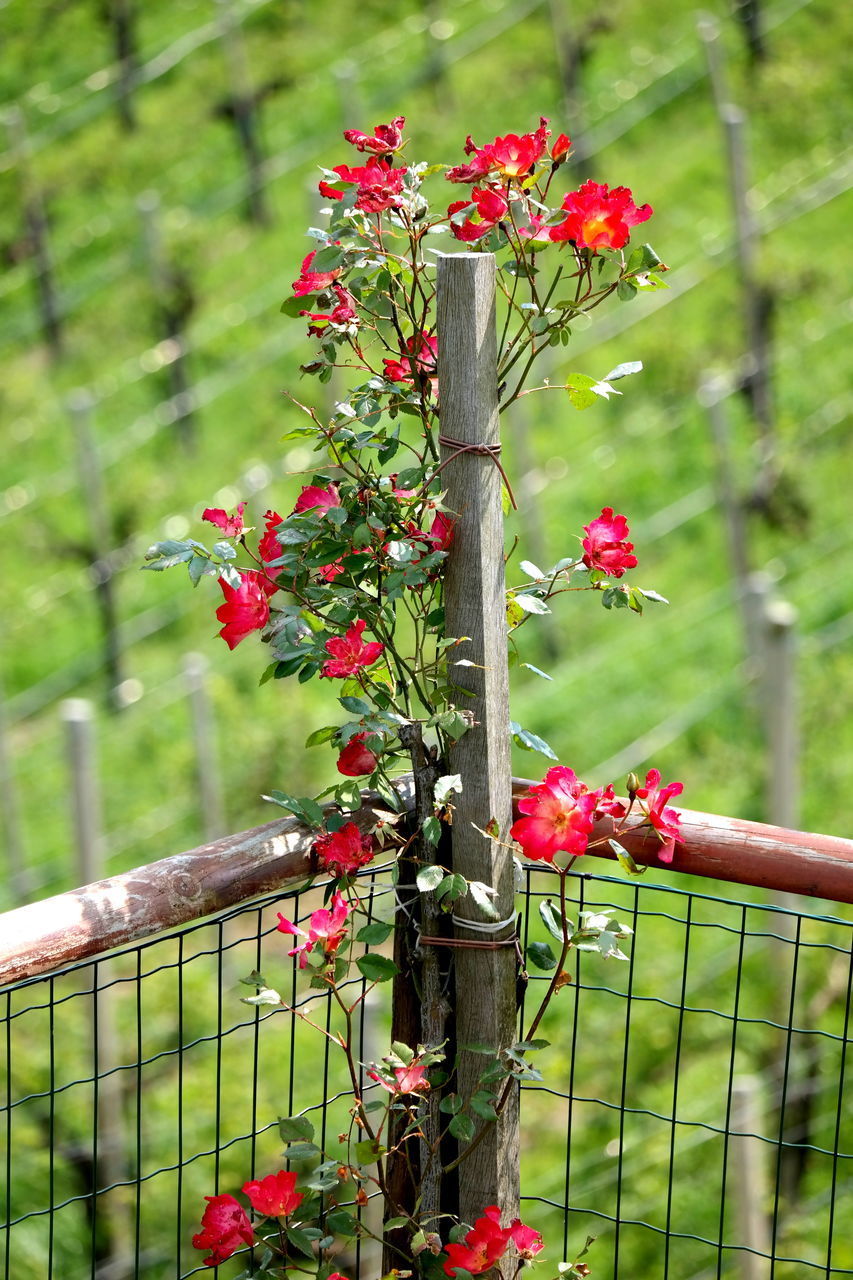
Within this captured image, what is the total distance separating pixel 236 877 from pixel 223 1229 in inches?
13.0

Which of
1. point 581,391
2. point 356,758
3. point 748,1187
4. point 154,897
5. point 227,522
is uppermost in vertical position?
point 581,391

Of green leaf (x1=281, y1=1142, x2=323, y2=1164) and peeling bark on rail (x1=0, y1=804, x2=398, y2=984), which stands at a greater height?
peeling bark on rail (x1=0, y1=804, x2=398, y2=984)

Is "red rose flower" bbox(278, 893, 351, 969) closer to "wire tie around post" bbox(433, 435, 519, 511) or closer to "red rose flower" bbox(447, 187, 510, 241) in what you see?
"wire tie around post" bbox(433, 435, 519, 511)

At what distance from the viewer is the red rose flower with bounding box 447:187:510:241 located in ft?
4.49

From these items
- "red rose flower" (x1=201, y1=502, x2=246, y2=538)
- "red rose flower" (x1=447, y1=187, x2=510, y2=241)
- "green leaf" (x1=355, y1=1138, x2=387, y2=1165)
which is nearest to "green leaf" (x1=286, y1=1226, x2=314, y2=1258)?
"green leaf" (x1=355, y1=1138, x2=387, y2=1165)

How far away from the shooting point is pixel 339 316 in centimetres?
140

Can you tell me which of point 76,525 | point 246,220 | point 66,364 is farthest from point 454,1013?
point 246,220

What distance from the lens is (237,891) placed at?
1.43 m

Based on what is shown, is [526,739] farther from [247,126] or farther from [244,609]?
[247,126]

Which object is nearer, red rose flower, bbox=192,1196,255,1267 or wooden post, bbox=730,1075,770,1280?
red rose flower, bbox=192,1196,255,1267

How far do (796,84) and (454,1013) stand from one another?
794cm

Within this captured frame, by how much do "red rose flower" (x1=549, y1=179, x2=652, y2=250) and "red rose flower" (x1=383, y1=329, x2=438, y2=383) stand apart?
0.55ft

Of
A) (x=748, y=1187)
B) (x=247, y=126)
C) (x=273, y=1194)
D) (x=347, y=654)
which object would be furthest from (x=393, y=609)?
(x=247, y=126)

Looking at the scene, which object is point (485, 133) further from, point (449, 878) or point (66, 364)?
point (449, 878)
